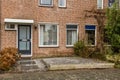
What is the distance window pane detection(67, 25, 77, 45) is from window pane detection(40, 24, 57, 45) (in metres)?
1.14

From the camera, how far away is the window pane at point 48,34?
71.7ft

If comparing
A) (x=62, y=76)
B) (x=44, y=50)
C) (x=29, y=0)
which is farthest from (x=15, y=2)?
(x=62, y=76)

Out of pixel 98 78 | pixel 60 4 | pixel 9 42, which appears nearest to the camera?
pixel 98 78

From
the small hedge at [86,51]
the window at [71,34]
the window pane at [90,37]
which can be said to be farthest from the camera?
the window pane at [90,37]

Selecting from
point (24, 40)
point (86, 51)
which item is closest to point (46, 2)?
point (24, 40)

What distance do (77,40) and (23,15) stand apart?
5007 mm

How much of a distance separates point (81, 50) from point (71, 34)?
75.0 inches

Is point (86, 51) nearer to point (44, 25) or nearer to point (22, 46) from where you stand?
point (44, 25)

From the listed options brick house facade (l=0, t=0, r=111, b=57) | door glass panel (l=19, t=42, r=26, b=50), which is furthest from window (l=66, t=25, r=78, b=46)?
door glass panel (l=19, t=42, r=26, b=50)

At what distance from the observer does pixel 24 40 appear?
838 inches

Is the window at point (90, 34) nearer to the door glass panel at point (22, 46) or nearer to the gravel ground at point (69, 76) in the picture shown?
the door glass panel at point (22, 46)

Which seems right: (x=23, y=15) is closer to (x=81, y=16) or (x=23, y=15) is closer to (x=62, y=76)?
(x=81, y=16)

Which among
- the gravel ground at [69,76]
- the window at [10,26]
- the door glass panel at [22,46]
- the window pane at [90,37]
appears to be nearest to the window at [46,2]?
the window at [10,26]

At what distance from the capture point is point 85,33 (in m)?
23.1
